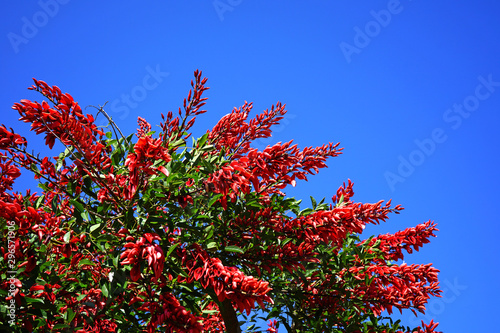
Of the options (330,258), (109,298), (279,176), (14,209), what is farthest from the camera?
(330,258)

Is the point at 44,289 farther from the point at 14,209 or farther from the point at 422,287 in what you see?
the point at 422,287

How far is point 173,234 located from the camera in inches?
154

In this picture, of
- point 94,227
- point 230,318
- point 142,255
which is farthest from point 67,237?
point 230,318

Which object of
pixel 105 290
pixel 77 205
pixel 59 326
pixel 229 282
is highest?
pixel 77 205

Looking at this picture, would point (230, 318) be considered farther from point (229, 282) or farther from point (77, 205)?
point (77, 205)

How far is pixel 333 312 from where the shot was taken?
495 centimetres

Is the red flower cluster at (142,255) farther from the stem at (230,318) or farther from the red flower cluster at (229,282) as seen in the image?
the stem at (230,318)

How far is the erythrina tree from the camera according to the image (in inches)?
127

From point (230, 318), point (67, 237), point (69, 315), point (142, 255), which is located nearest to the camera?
point (142, 255)

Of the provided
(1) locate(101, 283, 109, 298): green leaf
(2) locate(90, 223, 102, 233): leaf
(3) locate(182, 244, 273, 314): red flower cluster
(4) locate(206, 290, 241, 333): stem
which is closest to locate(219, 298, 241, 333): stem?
(4) locate(206, 290, 241, 333): stem

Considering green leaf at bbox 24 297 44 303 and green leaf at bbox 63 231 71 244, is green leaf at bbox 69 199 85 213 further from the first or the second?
green leaf at bbox 24 297 44 303

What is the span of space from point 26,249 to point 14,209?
0.58 metres

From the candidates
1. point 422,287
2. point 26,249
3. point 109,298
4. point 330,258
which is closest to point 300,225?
point 330,258

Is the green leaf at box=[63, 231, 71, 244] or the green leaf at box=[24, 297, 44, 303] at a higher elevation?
the green leaf at box=[63, 231, 71, 244]
